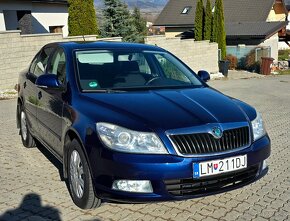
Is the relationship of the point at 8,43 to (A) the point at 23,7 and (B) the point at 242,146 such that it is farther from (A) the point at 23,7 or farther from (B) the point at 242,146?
(B) the point at 242,146

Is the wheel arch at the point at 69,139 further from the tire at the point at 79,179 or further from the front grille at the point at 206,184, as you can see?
the front grille at the point at 206,184

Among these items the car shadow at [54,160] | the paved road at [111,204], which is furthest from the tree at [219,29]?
the car shadow at [54,160]

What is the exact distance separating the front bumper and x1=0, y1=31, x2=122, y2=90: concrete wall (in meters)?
9.24

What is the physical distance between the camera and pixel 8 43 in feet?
37.6

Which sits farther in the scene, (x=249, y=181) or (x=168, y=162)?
(x=249, y=181)

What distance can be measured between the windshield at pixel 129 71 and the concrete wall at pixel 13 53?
7.85m

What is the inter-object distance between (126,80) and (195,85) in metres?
0.87

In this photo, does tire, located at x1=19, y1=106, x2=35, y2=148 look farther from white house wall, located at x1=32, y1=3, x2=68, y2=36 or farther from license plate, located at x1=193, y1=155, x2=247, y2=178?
white house wall, located at x1=32, y1=3, x2=68, y2=36

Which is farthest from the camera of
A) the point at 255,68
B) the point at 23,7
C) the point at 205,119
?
the point at 255,68

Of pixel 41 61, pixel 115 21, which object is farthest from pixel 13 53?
pixel 115 21

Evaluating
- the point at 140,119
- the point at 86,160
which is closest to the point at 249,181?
the point at 140,119

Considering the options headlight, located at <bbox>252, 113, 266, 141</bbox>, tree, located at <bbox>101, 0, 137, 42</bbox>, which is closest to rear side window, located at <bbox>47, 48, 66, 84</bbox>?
headlight, located at <bbox>252, 113, 266, 141</bbox>

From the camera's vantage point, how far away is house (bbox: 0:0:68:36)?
56.3 ft

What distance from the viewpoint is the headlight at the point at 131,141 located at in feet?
10.2
